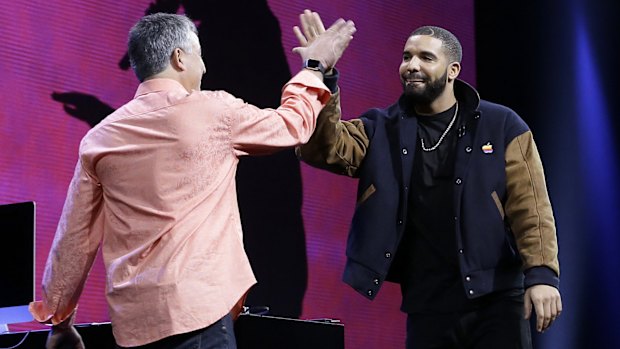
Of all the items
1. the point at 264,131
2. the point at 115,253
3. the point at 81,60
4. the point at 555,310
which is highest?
the point at 81,60

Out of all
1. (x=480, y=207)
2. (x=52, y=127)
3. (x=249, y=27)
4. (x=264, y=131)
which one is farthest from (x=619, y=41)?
(x=264, y=131)

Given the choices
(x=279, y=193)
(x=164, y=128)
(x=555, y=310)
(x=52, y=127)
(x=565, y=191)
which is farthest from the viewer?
(x=565, y=191)

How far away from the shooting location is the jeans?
7.73 ft

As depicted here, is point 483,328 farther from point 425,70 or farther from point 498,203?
point 425,70

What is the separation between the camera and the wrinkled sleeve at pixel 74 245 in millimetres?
2566

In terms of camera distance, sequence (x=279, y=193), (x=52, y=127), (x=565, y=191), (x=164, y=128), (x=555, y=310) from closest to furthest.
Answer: (x=164, y=128)
(x=555, y=310)
(x=52, y=127)
(x=279, y=193)
(x=565, y=191)

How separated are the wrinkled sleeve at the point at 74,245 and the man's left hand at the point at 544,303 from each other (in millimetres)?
1241

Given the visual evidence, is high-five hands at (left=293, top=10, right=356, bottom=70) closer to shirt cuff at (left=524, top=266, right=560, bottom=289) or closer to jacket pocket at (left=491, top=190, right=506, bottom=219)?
jacket pocket at (left=491, top=190, right=506, bottom=219)

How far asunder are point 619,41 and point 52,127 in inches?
106

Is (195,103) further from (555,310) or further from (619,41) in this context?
(619,41)

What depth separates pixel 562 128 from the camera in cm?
533

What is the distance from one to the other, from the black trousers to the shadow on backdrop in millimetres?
1676

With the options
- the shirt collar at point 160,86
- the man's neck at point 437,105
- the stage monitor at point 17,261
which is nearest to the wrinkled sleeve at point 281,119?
the shirt collar at point 160,86

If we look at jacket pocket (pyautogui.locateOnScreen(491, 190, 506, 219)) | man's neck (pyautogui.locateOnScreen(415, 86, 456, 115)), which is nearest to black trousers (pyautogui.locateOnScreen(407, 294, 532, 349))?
jacket pocket (pyautogui.locateOnScreen(491, 190, 506, 219))
